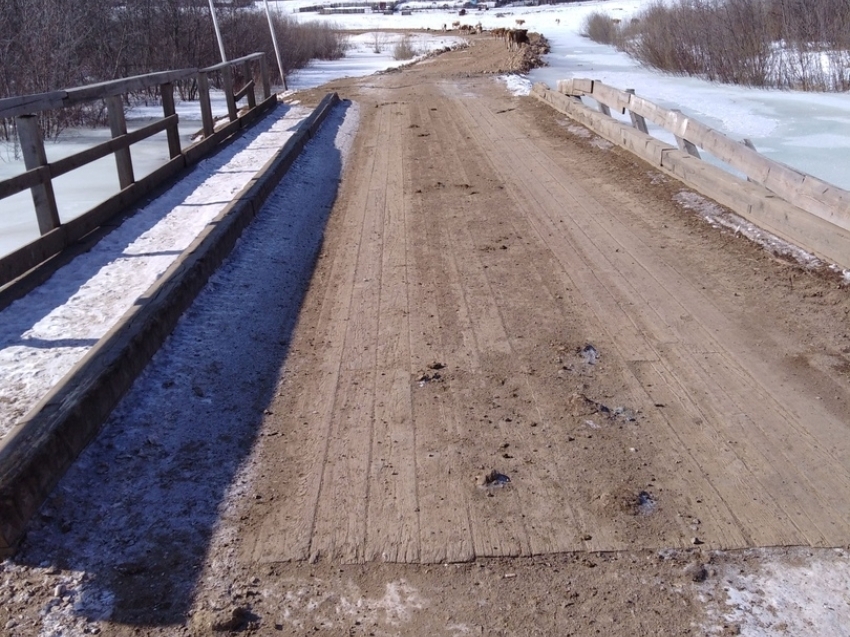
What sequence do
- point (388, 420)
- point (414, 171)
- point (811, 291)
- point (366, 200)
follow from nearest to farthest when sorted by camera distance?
point (388, 420) → point (811, 291) → point (366, 200) → point (414, 171)

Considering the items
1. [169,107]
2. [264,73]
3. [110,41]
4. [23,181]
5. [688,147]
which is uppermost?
[110,41]

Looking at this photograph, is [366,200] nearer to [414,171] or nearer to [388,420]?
[414,171]

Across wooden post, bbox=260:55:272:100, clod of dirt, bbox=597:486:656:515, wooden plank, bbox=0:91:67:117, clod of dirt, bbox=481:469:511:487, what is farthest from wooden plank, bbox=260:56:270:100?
clod of dirt, bbox=597:486:656:515

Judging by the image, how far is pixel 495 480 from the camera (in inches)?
155

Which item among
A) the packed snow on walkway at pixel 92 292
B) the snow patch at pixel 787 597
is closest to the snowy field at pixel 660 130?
the packed snow on walkway at pixel 92 292

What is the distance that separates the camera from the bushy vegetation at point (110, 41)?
17312 millimetres

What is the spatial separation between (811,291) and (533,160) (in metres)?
6.01

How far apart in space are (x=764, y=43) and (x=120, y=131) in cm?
2126

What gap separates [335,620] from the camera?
10.1 ft

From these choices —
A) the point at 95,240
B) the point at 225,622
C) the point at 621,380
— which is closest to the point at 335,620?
the point at 225,622

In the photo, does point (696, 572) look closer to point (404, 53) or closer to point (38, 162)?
point (38, 162)

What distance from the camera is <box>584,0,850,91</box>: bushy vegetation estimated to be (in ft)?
74.7

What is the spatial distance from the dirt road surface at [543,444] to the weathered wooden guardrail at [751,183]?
14.7 inches

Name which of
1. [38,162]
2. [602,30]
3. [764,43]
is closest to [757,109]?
[764,43]
